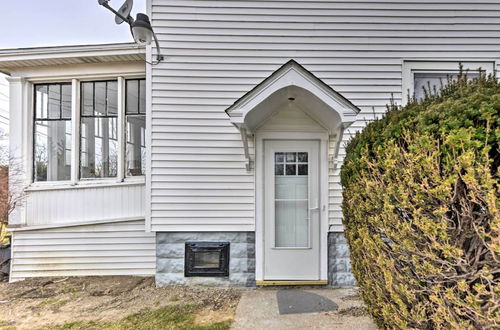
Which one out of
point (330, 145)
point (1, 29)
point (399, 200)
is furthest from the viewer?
→ point (1, 29)

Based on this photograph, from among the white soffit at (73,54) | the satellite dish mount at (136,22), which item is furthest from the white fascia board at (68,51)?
the satellite dish mount at (136,22)

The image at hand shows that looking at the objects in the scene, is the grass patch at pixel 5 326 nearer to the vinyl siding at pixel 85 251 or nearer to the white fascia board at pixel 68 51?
the vinyl siding at pixel 85 251

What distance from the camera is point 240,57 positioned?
3928 mm

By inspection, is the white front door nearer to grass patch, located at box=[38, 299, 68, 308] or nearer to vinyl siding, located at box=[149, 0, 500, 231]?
vinyl siding, located at box=[149, 0, 500, 231]

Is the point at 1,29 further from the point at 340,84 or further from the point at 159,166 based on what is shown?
the point at 340,84

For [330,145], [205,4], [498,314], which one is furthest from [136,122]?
[498,314]

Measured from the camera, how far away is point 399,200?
5.35 feet

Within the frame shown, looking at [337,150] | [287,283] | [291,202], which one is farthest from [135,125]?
[287,283]

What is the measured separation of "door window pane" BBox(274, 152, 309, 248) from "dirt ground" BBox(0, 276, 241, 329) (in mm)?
→ 1069

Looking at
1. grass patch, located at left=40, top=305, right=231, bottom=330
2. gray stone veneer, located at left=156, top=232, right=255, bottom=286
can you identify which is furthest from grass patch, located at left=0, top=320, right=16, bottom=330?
gray stone veneer, located at left=156, top=232, right=255, bottom=286

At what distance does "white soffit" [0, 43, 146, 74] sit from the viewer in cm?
Result: 418

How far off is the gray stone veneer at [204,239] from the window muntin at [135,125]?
141 centimetres

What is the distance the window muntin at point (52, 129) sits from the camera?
4590mm

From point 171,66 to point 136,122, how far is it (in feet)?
4.20
